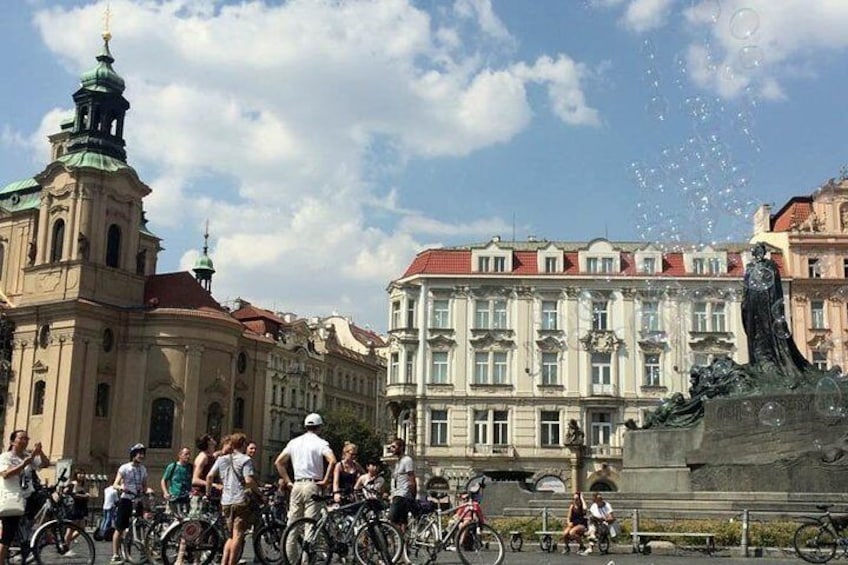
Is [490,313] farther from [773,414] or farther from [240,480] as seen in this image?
[240,480]

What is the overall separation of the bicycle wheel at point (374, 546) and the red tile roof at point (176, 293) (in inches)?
2114

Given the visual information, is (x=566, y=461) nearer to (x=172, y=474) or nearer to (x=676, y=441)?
(x=676, y=441)

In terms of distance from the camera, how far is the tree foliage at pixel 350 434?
77375 millimetres

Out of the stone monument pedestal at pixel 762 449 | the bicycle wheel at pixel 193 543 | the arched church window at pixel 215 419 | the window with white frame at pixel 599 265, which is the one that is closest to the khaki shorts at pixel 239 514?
the bicycle wheel at pixel 193 543

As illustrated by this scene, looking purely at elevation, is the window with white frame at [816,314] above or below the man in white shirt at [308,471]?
above

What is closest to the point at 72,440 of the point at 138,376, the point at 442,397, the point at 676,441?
the point at 138,376

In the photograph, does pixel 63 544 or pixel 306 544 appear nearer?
pixel 306 544

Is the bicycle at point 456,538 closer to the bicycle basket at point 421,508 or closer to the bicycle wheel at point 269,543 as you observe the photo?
the bicycle basket at point 421,508

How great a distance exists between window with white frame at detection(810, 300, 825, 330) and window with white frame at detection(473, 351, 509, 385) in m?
18.8

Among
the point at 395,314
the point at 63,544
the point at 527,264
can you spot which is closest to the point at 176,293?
the point at 395,314

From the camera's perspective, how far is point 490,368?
60.0 m

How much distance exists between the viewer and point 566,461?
190ft

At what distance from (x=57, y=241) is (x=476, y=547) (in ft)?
184

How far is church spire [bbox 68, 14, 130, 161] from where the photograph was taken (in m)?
66.6
